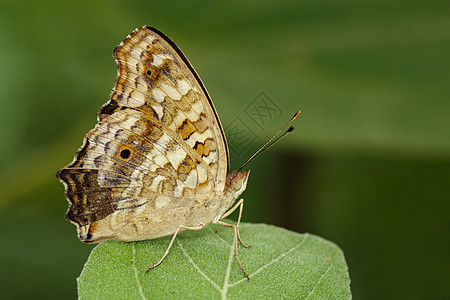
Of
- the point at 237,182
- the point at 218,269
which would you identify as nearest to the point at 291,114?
the point at 237,182

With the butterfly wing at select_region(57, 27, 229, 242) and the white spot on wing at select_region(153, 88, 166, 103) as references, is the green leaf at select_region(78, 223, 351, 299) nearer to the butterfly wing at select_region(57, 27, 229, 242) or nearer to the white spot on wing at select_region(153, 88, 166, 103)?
the butterfly wing at select_region(57, 27, 229, 242)

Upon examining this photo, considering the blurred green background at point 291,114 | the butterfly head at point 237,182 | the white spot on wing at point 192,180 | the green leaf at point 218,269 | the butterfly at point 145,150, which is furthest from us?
the blurred green background at point 291,114

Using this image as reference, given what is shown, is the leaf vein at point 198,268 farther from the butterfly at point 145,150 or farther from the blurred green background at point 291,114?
the blurred green background at point 291,114

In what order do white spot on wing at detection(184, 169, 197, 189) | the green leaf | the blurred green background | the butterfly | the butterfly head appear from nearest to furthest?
1. the green leaf
2. the butterfly
3. white spot on wing at detection(184, 169, 197, 189)
4. the butterfly head
5. the blurred green background

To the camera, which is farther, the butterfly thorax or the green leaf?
the butterfly thorax

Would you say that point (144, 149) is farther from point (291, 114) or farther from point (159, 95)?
point (291, 114)

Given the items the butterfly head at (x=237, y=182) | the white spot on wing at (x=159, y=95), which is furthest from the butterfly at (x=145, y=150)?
the butterfly head at (x=237, y=182)

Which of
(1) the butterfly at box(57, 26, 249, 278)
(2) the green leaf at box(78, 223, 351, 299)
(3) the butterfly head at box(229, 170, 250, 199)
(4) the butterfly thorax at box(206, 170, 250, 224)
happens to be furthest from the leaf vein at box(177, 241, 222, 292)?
(3) the butterfly head at box(229, 170, 250, 199)

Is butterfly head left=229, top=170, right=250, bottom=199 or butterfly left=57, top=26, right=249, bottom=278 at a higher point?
butterfly left=57, top=26, right=249, bottom=278

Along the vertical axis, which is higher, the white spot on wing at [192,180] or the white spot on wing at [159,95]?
the white spot on wing at [159,95]
